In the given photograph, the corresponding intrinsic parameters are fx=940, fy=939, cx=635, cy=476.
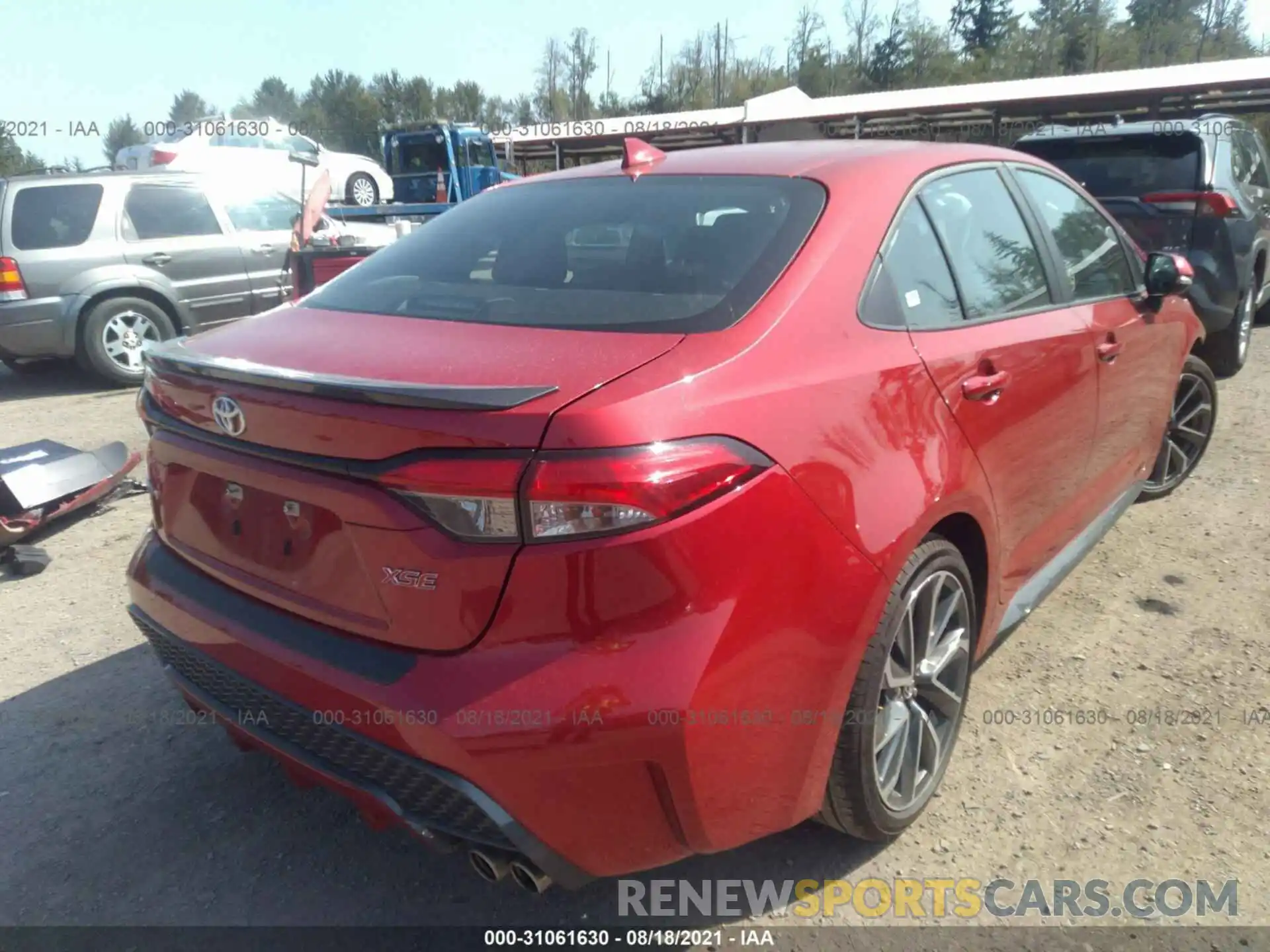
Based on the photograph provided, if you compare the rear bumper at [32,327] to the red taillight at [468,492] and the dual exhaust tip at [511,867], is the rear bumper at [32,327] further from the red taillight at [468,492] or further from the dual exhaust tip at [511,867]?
the dual exhaust tip at [511,867]

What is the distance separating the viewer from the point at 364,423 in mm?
1722

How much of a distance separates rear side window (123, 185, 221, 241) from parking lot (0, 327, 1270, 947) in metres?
5.17

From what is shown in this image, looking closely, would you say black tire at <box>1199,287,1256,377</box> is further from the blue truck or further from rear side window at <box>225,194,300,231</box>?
the blue truck

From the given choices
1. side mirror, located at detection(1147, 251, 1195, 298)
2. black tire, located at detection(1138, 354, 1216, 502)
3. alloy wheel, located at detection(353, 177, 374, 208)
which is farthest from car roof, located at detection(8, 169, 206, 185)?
alloy wheel, located at detection(353, 177, 374, 208)

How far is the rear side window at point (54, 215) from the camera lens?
7.39 metres

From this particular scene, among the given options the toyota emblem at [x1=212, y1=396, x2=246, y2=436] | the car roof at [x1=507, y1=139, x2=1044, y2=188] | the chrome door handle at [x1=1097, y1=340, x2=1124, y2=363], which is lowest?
the chrome door handle at [x1=1097, y1=340, x2=1124, y2=363]

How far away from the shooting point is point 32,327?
24.3 feet

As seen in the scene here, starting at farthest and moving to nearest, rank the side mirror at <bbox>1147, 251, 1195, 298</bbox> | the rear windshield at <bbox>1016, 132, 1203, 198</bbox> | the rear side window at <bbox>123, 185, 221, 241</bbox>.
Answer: the rear side window at <bbox>123, 185, 221, 241</bbox>, the rear windshield at <bbox>1016, 132, 1203, 198</bbox>, the side mirror at <bbox>1147, 251, 1195, 298</bbox>

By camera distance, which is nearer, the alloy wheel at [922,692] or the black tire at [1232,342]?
the alloy wheel at [922,692]

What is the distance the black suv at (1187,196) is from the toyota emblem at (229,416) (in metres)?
6.10

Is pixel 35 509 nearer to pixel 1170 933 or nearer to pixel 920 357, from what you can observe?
pixel 920 357

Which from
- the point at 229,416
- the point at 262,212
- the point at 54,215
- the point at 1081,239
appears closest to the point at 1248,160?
the point at 1081,239

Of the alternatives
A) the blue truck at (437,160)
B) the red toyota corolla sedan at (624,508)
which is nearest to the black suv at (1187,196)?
the red toyota corolla sedan at (624,508)

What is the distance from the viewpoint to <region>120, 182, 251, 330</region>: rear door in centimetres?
791
